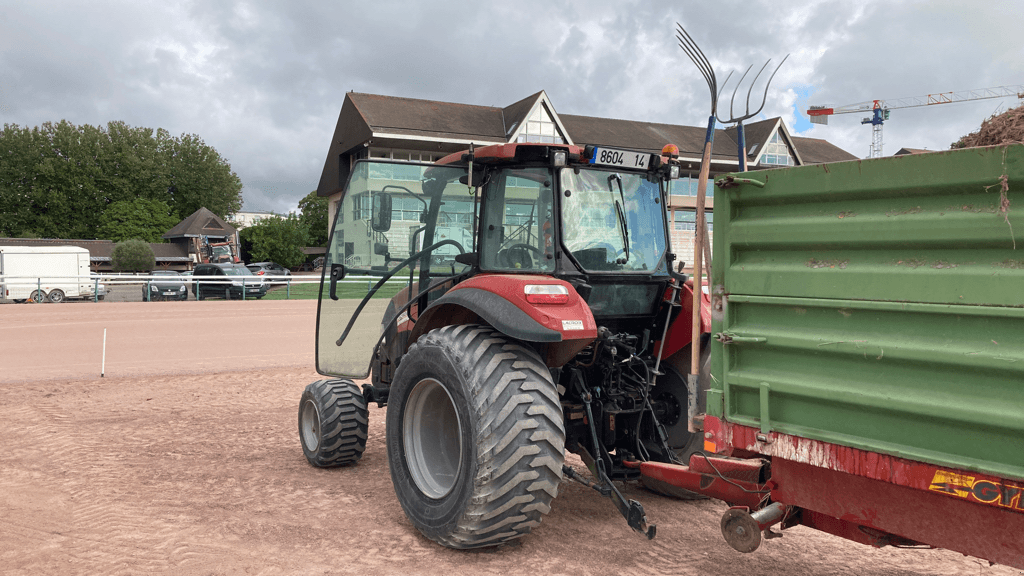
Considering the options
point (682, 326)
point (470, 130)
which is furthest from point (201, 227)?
point (682, 326)

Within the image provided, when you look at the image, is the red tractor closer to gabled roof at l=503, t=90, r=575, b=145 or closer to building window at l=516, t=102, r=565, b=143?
gabled roof at l=503, t=90, r=575, b=145

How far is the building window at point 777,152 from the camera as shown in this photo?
39969 mm

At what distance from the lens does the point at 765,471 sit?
3.09 meters

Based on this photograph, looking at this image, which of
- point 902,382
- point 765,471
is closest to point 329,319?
point 765,471

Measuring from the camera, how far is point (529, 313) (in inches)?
145

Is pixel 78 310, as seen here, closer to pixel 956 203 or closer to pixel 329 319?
pixel 329 319

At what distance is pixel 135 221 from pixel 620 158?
69618mm

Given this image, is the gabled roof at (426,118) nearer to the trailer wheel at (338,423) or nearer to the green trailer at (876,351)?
the trailer wheel at (338,423)

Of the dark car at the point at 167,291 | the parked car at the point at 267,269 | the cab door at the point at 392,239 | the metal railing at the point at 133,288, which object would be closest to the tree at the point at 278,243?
the parked car at the point at 267,269

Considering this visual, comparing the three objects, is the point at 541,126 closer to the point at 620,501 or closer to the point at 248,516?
the point at 248,516

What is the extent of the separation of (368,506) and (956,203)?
3.80 m

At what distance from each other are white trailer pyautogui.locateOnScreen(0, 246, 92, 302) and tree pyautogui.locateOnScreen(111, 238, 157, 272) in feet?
63.9

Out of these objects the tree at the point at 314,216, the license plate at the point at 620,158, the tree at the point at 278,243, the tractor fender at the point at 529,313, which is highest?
the tree at the point at 314,216

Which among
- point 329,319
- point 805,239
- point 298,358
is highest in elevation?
point 805,239
